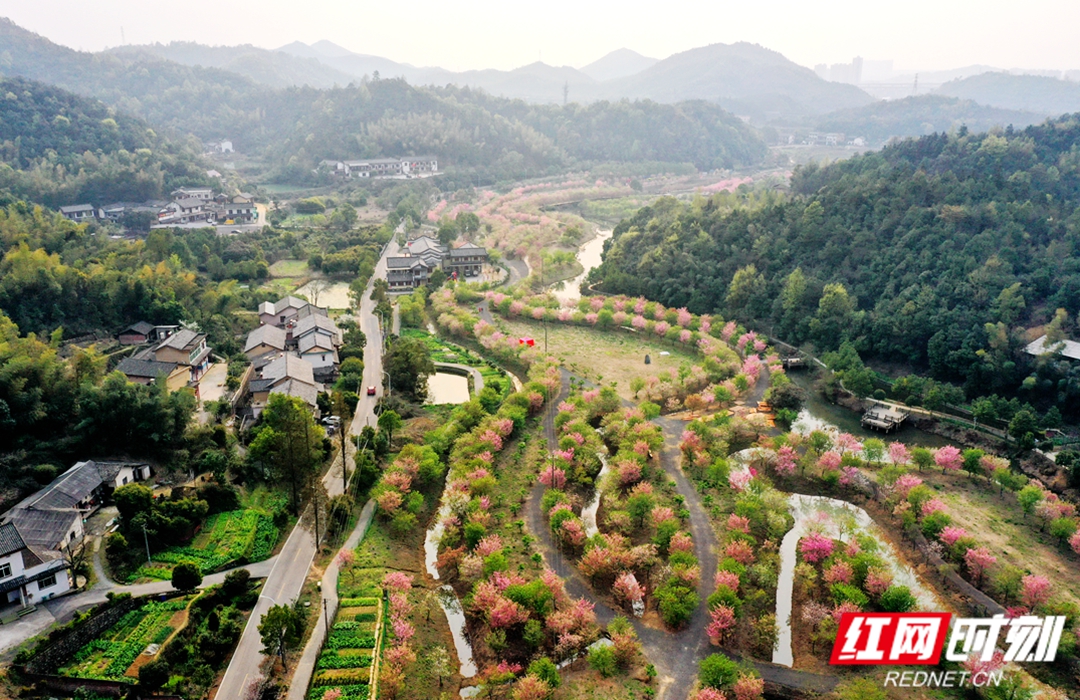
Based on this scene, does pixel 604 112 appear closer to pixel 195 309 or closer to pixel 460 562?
pixel 195 309

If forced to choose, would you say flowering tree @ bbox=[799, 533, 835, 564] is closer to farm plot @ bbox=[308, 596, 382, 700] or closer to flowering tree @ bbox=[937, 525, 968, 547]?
flowering tree @ bbox=[937, 525, 968, 547]

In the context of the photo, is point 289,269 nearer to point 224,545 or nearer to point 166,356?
point 166,356

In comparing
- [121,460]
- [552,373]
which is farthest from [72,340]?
[552,373]

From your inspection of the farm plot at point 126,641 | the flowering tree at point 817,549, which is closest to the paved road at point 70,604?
the farm plot at point 126,641

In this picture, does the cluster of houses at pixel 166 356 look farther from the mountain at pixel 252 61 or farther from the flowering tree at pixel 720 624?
the mountain at pixel 252 61

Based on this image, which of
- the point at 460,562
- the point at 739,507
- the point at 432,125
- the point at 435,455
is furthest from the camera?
the point at 432,125

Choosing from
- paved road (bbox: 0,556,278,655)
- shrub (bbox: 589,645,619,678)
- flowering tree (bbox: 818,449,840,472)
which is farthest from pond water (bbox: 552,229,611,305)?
shrub (bbox: 589,645,619,678)

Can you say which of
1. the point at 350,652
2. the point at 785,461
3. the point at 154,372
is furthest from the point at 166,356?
the point at 785,461
